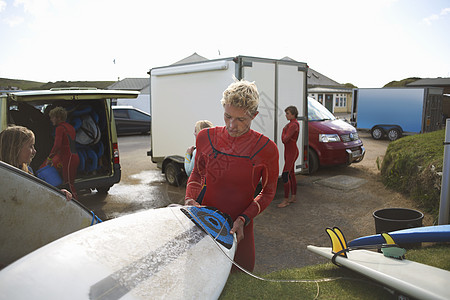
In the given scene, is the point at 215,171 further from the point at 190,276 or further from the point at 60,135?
the point at 60,135

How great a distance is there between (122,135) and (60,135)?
13.8 m

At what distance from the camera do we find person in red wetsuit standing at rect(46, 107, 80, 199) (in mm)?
5695

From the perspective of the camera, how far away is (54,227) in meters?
2.79

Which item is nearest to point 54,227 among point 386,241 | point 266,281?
point 266,281

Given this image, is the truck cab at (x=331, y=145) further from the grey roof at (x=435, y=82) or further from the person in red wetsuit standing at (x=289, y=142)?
the grey roof at (x=435, y=82)

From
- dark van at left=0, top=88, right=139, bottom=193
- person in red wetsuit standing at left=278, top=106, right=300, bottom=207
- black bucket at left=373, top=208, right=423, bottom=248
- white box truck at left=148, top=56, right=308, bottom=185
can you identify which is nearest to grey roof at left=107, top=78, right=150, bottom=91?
white box truck at left=148, top=56, right=308, bottom=185

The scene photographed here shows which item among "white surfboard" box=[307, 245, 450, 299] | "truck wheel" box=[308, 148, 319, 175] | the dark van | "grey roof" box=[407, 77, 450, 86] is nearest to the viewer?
"white surfboard" box=[307, 245, 450, 299]

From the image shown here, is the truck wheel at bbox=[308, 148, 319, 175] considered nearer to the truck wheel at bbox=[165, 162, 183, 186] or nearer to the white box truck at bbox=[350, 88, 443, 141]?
the truck wheel at bbox=[165, 162, 183, 186]

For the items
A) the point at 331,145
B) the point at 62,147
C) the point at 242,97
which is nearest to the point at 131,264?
the point at 242,97

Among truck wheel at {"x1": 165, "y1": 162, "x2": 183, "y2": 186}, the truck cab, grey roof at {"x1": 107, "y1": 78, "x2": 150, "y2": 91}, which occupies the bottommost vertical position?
truck wheel at {"x1": 165, "y1": 162, "x2": 183, "y2": 186}

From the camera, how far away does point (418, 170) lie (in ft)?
23.1

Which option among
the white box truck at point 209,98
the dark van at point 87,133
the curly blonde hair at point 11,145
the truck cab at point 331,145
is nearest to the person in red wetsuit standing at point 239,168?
the curly blonde hair at point 11,145

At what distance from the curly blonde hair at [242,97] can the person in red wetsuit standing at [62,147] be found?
4286 millimetres

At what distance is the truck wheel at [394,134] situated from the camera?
55.2 ft
